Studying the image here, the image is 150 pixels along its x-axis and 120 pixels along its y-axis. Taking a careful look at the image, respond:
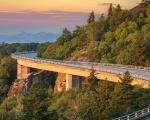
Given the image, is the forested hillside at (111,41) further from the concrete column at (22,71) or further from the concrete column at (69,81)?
the concrete column at (69,81)

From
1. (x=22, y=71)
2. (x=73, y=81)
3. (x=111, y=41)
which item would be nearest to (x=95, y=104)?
(x=73, y=81)

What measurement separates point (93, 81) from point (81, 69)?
99.4 ft

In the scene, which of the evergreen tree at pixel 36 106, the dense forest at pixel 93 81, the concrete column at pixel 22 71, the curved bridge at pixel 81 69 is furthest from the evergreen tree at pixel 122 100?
the concrete column at pixel 22 71

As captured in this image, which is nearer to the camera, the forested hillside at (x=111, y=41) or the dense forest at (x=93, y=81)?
the dense forest at (x=93, y=81)

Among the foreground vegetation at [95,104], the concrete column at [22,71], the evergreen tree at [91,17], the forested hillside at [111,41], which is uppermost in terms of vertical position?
the evergreen tree at [91,17]

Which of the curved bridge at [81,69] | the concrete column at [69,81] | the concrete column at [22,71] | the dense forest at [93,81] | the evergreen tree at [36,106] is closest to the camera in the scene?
the evergreen tree at [36,106]

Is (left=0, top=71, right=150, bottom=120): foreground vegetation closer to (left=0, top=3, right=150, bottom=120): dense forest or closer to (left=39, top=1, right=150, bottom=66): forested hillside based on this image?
(left=0, top=3, right=150, bottom=120): dense forest

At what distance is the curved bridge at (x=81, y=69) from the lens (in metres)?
79.3

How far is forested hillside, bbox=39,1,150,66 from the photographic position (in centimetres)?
10400

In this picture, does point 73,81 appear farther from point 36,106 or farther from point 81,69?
point 36,106

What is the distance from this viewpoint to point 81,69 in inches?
3939

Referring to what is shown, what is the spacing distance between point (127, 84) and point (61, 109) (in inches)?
526

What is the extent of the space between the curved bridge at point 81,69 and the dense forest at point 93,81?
3630mm

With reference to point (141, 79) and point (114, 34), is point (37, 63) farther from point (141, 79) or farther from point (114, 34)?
point (141, 79)
